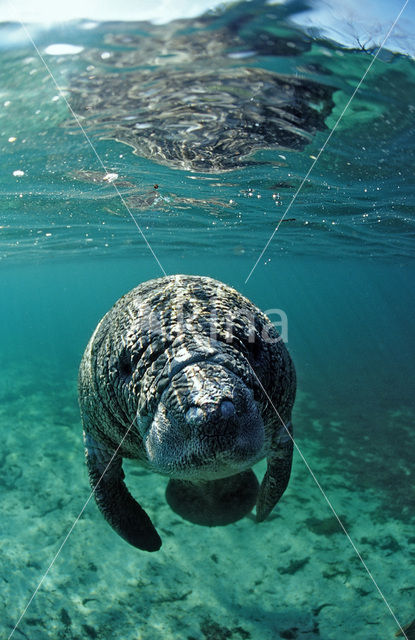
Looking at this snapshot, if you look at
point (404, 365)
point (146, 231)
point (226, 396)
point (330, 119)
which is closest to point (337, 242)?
point (404, 365)

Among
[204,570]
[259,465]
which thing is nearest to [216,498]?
[204,570]

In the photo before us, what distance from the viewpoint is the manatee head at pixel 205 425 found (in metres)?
1.82

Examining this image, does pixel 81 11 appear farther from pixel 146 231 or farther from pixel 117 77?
pixel 146 231

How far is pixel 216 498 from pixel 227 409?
264 cm

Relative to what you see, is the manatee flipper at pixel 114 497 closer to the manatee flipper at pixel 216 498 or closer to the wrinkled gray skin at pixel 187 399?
the wrinkled gray skin at pixel 187 399

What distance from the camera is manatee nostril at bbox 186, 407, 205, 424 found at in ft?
5.98

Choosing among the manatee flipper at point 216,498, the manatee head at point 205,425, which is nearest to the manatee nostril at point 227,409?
the manatee head at point 205,425

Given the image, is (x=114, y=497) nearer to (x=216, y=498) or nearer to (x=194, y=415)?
(x=216, y=498)

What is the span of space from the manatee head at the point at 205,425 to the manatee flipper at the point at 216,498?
2.11m

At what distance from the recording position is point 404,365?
24.7 m

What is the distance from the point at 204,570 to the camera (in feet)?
22.0

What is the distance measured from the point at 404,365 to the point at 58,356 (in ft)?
71.7

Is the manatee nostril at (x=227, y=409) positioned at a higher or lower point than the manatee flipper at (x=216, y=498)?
higher

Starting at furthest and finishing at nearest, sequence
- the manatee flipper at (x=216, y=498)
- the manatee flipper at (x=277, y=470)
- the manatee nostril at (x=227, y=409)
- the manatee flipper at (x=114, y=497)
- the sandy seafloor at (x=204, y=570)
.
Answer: the sandy seafloor at (x=204, y=570)
the manatee flipper at (x=216, y=498)
the manatee flipper at (x=114, y=497)
the manatee flipper at (x=277, y=470)
the manatee nostril at (x=227, y=409)
